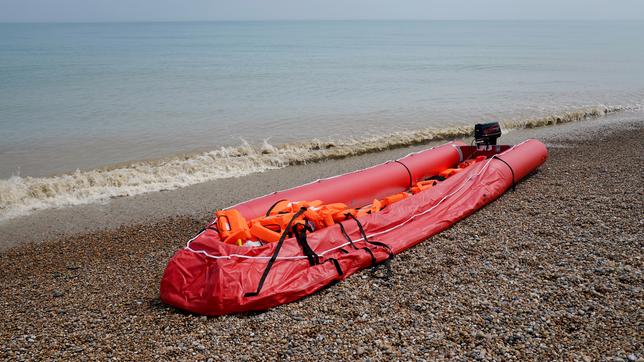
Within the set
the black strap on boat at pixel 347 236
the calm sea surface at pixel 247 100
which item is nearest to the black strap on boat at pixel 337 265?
the black strap on boat at pixel 347 236

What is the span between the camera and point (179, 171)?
30.7ft

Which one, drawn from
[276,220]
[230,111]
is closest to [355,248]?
[276,220]

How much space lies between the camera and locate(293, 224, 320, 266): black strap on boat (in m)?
4.38

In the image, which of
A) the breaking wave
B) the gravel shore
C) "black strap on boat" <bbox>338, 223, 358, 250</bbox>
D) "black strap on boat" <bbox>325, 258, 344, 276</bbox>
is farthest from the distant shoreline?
"black strap on boat" <bbox>325, 258, 344, 276</bbox>

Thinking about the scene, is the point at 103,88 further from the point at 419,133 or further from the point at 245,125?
the point at 419,133

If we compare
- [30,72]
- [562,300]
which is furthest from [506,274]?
[30,72]

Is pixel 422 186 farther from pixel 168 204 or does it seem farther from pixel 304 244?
pixel 168 204

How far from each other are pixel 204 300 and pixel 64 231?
11.5ft

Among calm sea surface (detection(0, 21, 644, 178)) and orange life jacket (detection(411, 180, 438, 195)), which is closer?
orange life jacket (detection(411, 180, 438, 195))

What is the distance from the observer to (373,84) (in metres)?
20.8

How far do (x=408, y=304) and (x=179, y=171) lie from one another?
20.7 ft

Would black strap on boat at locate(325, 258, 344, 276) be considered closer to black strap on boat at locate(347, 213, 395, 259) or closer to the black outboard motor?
black strap on boat at locate(347, 213, 395, 259)

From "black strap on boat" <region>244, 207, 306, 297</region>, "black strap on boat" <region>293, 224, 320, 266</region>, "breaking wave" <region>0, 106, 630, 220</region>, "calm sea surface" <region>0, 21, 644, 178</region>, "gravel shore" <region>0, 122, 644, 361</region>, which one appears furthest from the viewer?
"calm sea surface" <region>0, 21, 644, 178</region>

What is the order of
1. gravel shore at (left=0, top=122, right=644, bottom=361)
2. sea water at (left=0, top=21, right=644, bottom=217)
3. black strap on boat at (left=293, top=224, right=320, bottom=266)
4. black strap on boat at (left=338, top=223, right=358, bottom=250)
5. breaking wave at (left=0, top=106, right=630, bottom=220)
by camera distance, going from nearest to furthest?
gravel shore at (left=0, top=122, right=644, bottom=361) < black strap on boat at (left=293, top=224, right=320, bottom=266) < black strap on boat at (left=338, top=223, right=358, bottom=250) < breaking wave at (left=0, top=106, right=630, bottom=220) < sea water at (left=0, top=21, right=644, bottom=217)
